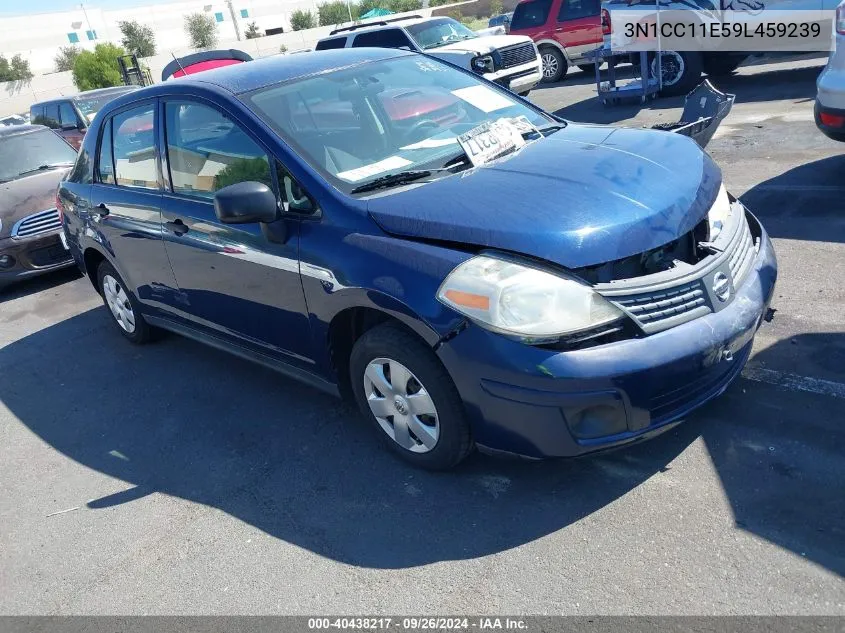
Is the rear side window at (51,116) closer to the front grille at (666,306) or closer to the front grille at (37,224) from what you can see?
the front grille at (37,224)

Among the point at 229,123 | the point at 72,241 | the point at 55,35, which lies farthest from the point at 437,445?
the point at 55,35

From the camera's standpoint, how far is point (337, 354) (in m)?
3.56

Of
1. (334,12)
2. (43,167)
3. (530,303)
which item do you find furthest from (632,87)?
(334,12)

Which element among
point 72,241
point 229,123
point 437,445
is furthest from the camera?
point 72,241

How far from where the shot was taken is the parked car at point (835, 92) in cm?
563

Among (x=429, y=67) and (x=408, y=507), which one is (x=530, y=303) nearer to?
(x=408, y=507)

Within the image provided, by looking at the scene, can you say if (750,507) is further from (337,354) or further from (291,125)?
(291,125)

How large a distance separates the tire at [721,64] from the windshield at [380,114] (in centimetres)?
879

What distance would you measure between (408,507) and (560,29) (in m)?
14.7

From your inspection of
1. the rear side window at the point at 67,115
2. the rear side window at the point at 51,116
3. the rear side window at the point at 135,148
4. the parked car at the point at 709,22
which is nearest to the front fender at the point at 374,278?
the rear side window at the point at 135,148

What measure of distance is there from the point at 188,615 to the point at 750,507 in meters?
2.18

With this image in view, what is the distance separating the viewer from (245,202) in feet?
10.9

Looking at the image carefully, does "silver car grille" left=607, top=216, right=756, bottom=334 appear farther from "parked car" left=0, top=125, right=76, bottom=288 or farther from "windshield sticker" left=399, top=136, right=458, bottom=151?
"parked car" left=0, top=125, right=76, bottom=288

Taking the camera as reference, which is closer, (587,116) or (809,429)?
(809,429)
